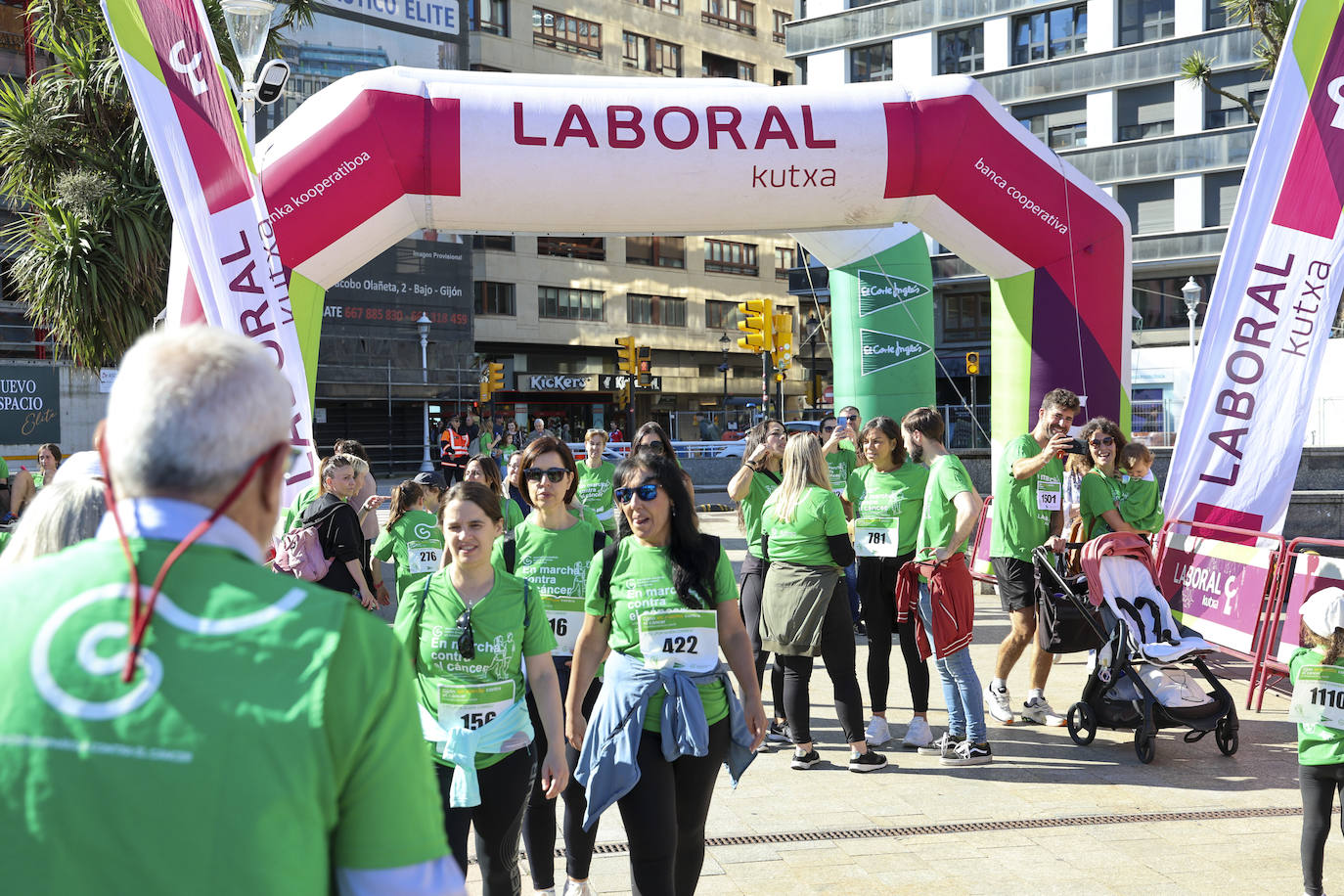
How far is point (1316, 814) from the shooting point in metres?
4.46

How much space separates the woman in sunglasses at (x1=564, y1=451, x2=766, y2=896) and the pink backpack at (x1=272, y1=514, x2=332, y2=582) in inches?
105

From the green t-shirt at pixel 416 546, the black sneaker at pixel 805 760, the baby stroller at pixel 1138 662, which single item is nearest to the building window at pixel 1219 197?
the baby stroller at pixel 1138 662

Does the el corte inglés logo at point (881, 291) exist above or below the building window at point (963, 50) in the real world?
below

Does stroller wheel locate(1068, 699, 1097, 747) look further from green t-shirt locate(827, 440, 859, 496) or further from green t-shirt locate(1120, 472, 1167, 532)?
green t-shirt locate(827, 440, 859, 496)

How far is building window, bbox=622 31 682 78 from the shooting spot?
54812mm

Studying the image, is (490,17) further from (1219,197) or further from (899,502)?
(899,502)

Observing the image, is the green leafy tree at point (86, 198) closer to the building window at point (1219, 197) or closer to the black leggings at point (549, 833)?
Answer: the black leggings at point (549, 833)

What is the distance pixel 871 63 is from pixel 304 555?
45.0 metres

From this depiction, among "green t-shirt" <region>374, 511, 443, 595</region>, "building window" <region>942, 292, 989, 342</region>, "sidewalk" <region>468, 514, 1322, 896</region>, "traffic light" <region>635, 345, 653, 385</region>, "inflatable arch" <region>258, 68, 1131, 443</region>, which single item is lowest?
"sidewalk" <region>468, 514, 1322, 896</region>

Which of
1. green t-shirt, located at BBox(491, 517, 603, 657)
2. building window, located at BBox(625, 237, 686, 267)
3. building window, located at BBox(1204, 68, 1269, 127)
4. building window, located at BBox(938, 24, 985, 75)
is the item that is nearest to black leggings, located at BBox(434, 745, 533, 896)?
green t-shirt, located at BBox(491, 517, 603, 657)

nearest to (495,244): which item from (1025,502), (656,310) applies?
(656,310)

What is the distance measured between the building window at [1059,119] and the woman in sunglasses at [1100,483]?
125 ft

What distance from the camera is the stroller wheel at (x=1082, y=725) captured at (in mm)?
6866

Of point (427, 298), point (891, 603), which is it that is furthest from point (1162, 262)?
point (891, 603)
